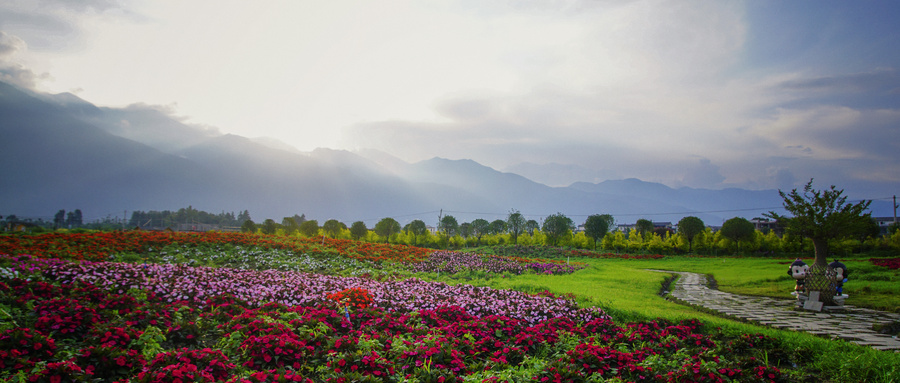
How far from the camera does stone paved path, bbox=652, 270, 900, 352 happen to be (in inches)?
266

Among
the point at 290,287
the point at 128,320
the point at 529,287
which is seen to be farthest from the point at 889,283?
the point at 128,320

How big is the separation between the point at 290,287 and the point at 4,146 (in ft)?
895

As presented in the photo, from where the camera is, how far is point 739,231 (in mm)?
38500

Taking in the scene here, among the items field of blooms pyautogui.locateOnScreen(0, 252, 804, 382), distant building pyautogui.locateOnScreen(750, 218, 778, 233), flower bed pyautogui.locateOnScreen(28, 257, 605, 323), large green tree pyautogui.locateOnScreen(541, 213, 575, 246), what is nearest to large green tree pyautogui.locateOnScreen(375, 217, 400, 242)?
large green tree pyautogui.locateOnScreen(541, 213, 575, 246)

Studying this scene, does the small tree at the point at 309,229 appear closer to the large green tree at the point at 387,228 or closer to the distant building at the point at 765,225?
the large green tree at the point at 387,228

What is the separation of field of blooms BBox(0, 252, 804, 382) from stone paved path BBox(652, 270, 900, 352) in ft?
7.04

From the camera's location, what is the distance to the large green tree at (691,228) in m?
42.0

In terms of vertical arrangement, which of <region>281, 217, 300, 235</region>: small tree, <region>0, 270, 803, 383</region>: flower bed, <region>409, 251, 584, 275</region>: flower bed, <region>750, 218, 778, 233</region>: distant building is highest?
<region>750, 218, 778, 233</region>: distant building

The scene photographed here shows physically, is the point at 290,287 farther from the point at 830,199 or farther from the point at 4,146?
the point at 4,146

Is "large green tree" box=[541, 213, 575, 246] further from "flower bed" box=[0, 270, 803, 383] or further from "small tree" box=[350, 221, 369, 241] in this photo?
"flower bed" box=[0, 270, 803, 383]

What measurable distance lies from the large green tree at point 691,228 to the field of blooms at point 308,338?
4115 cm

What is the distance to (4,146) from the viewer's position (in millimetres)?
182625

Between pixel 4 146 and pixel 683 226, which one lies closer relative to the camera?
pixel 683 226

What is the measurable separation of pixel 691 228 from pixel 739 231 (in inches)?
174
